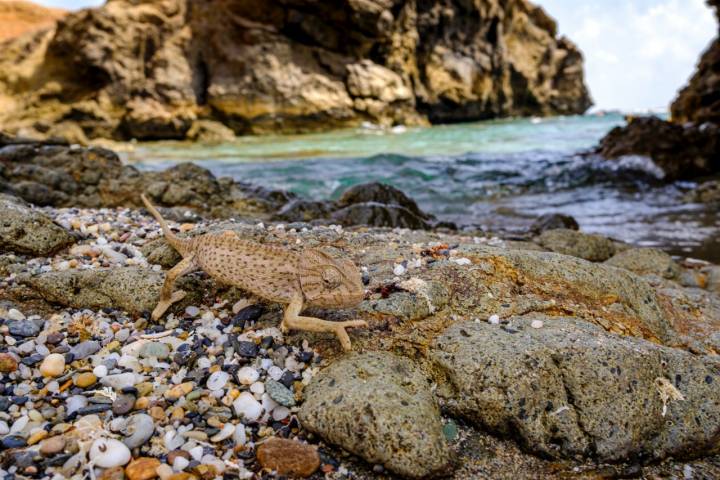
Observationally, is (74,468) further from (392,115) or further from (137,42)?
(392,115)

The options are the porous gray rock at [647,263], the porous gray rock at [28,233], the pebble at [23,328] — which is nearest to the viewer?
the pebble at [23,328]

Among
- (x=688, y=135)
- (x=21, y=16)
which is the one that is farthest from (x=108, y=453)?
(x=21, y=16)

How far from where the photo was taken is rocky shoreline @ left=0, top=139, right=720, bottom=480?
2.50m

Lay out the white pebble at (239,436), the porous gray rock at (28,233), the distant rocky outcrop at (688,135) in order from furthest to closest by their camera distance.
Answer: the distant rocky outcrop at (688,135)
the porous gray rock at (28,233)
the white pebble at (239,436)

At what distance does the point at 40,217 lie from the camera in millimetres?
4555

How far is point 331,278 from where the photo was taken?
308 cm

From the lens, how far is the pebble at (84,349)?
10.3 ft

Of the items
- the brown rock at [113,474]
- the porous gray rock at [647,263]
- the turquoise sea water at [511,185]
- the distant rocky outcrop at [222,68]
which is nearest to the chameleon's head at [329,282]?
the brown rock at [113,474]

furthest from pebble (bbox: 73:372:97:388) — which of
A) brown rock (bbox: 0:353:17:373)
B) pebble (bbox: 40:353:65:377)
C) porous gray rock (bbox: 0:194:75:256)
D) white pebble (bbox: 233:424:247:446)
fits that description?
porous gray rock (bbox: 0:194:75:256)

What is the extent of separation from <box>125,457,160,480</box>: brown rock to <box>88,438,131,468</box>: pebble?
0.05m

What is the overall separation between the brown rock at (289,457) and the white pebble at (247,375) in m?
0.51

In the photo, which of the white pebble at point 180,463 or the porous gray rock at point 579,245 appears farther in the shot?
the porous gray rock at point 579,245

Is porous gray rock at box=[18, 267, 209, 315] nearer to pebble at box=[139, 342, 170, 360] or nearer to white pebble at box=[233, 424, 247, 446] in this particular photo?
pebble at box=[139, 342, 170, 360]

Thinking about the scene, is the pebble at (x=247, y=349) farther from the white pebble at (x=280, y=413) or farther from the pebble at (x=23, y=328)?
the pebble at (x=23, y=328)
